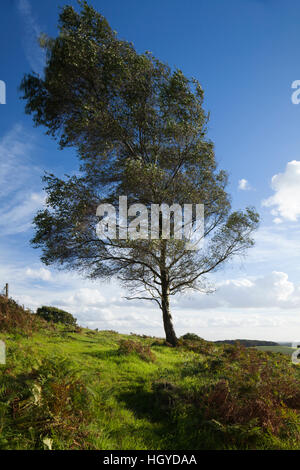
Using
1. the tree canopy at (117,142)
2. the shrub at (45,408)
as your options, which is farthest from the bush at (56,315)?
the shrub at (45,408)

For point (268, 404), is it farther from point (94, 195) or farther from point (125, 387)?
point (94, 195)

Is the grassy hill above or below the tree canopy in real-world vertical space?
below

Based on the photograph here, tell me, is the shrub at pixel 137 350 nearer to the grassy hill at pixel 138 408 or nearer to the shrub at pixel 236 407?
the grassy hill at pixel 138 408

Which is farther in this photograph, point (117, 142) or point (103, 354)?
point (117, 142)

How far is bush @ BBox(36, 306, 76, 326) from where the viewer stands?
77.1ft

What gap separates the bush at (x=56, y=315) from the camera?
23502mm

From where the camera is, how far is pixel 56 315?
23844 mm
